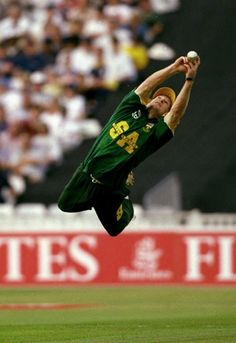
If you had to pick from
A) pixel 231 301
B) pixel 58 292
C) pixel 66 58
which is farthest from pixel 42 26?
pixel 231 301

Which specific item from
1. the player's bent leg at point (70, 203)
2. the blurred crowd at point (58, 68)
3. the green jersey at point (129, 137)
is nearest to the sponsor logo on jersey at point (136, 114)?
the green jersey at point (129, 137)

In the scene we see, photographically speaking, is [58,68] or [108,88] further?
[58,68]

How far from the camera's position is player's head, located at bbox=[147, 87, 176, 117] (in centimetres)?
877

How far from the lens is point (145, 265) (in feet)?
49.9

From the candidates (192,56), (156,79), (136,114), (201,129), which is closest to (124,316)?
(136,114)

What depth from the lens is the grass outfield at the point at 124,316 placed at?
8.47m

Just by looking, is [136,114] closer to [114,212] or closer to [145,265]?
[114,212]

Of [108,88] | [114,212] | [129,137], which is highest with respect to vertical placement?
[108,88]

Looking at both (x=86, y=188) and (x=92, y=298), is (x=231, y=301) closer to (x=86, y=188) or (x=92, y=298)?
(x=92, y=298)

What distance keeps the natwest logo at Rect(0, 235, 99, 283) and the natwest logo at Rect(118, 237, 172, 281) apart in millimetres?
464

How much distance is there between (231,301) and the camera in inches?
491

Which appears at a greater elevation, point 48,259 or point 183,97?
point 183,97

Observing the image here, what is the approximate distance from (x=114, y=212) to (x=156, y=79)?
126 cm

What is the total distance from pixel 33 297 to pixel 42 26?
5509 millimetres
